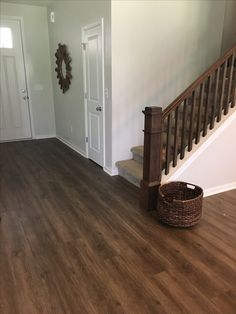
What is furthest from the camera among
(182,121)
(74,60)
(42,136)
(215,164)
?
(42,136)

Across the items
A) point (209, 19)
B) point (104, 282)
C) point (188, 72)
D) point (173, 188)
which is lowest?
point (104, 282)

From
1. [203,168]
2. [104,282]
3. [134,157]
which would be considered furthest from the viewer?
[134,157]

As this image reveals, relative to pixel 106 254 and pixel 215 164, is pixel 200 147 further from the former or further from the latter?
pixel 106 254

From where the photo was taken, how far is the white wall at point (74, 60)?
140 inches

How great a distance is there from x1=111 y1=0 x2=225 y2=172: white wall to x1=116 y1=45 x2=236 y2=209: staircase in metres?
0.95

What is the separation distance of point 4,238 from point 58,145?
3.26m

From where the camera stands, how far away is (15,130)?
580 centimetres

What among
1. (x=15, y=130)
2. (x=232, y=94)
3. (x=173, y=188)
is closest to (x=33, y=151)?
(x=15, y=130)

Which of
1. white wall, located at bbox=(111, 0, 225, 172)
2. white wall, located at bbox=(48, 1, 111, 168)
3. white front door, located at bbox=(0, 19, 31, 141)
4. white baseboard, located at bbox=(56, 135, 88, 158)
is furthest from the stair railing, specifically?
white front door, located at bbox=(0, 19, 31, 141)

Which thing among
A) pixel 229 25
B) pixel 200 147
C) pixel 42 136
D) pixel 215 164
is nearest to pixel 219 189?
pixel 215 164

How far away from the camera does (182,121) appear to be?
2.91 metres

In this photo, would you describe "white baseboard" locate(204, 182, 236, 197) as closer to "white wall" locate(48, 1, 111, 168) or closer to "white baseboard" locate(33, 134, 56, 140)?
"white wall" locate(48, 1, 111, 168)

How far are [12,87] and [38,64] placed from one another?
729 mm

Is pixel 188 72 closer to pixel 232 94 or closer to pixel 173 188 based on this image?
pixel 232 94
